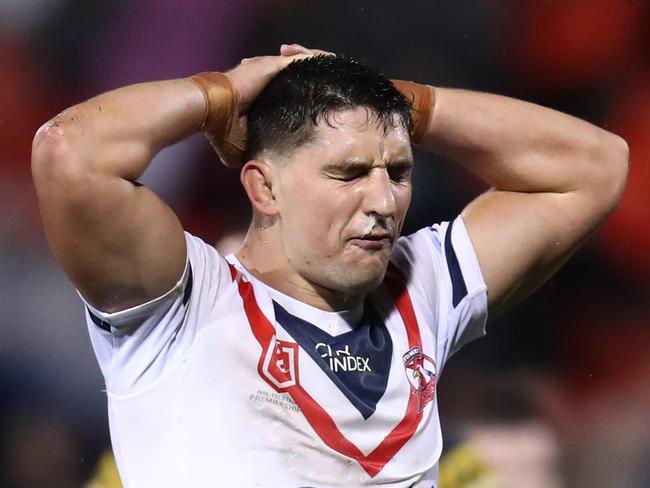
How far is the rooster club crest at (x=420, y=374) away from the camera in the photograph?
1856 millimetres

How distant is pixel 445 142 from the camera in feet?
6.73

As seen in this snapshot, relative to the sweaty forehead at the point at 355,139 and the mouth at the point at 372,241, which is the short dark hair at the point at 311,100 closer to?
the sweaty forehead at the point at 355,139

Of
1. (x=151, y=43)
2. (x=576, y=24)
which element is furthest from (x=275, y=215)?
(x=576, y=24)

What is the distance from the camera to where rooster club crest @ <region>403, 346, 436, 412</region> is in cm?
186

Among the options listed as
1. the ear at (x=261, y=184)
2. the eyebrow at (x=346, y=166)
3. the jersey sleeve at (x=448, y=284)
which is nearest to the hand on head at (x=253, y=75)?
the ear at (x=261, y=184)

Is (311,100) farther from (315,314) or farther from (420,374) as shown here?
(420,374)

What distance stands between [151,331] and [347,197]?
1.28 ft

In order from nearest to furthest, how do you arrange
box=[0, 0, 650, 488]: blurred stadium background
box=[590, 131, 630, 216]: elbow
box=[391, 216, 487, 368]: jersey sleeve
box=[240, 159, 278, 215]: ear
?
box=[240, 159, 278, 215]: ear → box=[391, 216, 487, 368]: jersey sleeve → box=[590, 131, 630, 216]: elbow → box=[0, 0, 650, 488]: blurred stadium background

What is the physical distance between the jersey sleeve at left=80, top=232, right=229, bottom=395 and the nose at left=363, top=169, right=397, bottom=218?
299 millimetres

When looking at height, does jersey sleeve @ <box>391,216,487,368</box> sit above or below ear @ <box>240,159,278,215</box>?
below

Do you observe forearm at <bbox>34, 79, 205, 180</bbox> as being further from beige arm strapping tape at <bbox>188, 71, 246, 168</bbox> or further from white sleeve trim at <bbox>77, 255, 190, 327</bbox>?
white sleeve trim at <bbox>77, 255, 190, 327</bbox>

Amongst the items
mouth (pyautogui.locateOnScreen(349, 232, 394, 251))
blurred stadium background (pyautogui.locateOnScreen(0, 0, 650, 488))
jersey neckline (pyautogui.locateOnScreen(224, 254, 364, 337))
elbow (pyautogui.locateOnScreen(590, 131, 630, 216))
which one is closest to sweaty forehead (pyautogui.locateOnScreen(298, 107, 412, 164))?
mouth (pyautogui.locateOnScreen(349, 232, 394, 251))

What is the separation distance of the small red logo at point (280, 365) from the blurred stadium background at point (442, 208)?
120 cm

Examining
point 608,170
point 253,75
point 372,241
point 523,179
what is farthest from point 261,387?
point 608,170
